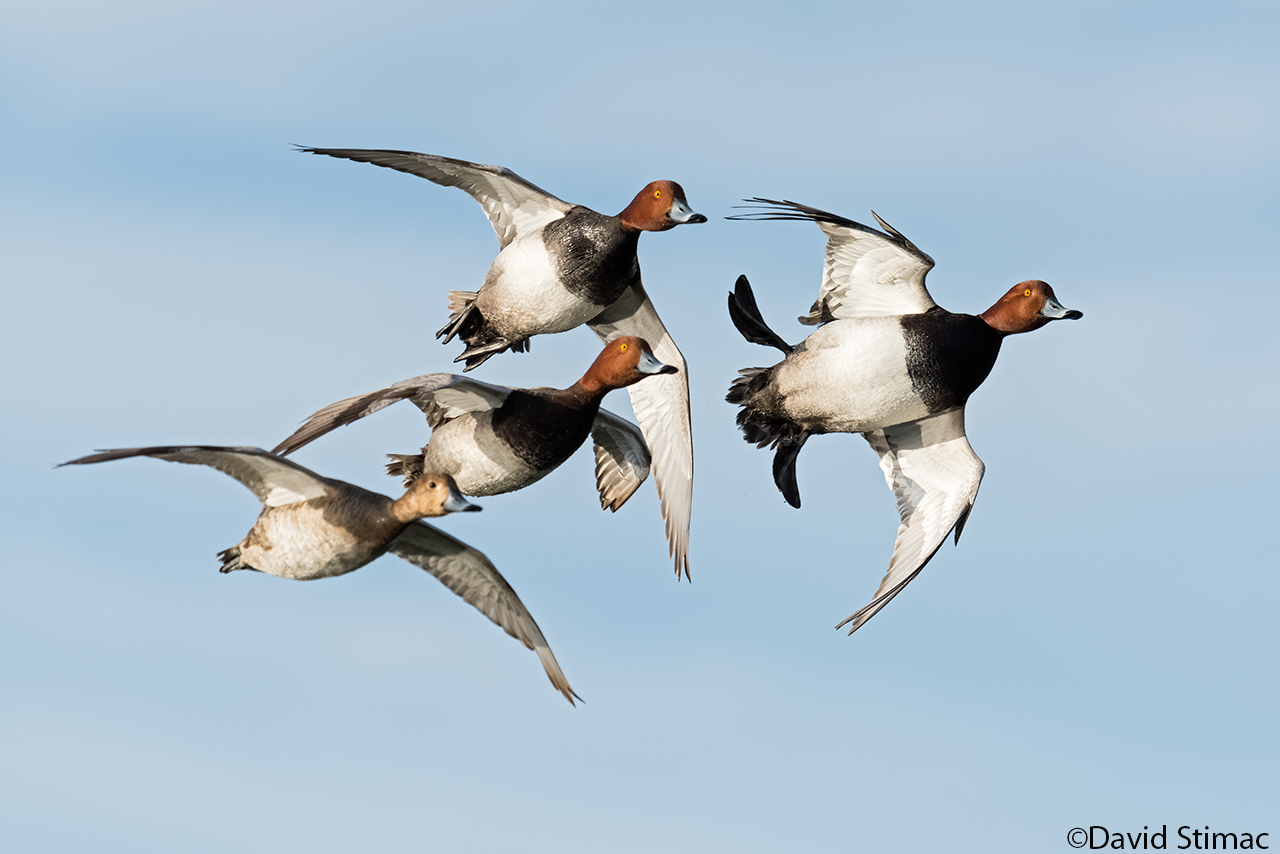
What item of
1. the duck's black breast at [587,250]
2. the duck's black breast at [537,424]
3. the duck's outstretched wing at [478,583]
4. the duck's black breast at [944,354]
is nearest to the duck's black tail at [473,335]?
the duck's black breast at [587,250]

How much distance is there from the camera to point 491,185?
41.0 feet

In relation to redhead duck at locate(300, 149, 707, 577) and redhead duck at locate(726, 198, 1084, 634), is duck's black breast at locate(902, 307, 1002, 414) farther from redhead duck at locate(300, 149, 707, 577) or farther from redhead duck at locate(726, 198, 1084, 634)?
redhead duck at locate(300, 149, 707, 577)

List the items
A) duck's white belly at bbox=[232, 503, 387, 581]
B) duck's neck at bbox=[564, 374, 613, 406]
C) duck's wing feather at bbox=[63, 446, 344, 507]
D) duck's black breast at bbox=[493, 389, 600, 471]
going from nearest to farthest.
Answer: duck's wing feather at bbox=[63, 446, 344, 507]
duck's white belly at bbox=[232, 503, 387, 581]
duck's black breast at bbox=[493, 389, 600, 471]
duck's neck at bbox=[564, 374, 613, 406]

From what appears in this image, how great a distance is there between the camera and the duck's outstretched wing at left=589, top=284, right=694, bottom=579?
13156 mm

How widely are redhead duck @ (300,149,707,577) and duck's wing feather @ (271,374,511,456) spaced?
1259 millimetres

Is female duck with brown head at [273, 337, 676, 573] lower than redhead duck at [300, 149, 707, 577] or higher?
lower

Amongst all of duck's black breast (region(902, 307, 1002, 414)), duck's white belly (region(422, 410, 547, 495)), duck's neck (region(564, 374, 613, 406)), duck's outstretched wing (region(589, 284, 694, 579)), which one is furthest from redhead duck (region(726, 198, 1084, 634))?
duck's white belly (region(422, 410, 547, 495))

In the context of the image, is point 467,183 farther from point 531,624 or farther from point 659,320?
point 531,624

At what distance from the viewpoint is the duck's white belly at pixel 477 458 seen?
1130 centimetres

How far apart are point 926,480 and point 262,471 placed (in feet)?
18.3

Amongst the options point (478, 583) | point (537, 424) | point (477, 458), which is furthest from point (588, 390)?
point (478, 583)

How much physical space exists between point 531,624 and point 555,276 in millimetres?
2655

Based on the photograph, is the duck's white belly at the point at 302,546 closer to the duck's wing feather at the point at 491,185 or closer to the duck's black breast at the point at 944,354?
the duck's wing feather at the point at 491,185

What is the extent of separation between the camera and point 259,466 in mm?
10109
